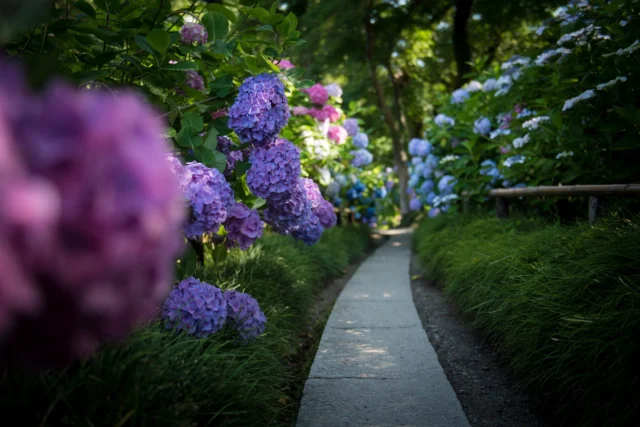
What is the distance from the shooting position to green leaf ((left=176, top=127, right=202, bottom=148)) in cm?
239

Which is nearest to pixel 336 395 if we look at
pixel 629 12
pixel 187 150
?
pixel 187 150

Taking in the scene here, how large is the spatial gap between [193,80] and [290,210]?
33.0 inches

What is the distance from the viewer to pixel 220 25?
8.44 feet

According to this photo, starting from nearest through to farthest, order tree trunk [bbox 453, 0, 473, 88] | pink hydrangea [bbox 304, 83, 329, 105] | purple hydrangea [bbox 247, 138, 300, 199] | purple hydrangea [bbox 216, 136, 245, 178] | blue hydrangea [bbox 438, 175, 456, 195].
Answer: purple hydrangea [bbox 247, 138, 300, 199], purple hydrangea [bbox 216, 136, 245, 178], pink hydrangea [bbox 304, 83, 329, 105], blue hydrangea [bbox 438, 175, 456, 195], tree trunk [bbox 453, 0, 473, 88]

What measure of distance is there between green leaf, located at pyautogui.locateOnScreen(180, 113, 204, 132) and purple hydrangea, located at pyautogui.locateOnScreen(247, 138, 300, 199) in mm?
363

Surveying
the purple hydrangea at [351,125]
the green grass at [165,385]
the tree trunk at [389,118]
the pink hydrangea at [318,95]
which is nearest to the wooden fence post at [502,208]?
the pink hydrangea at [318,95]

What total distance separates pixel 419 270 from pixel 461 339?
3187 mm

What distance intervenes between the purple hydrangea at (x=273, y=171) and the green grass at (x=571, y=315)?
4.46 feet

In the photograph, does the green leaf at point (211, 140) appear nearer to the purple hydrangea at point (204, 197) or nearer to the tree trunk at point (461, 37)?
the purple hydrangea at point (204, 197)

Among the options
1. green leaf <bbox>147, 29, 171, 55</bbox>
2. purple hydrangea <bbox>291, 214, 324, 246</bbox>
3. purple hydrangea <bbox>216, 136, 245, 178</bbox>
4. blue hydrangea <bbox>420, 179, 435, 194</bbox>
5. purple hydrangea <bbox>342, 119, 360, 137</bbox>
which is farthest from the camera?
blue hydrangea <bbox>420, 179, 435, 194</bbox>

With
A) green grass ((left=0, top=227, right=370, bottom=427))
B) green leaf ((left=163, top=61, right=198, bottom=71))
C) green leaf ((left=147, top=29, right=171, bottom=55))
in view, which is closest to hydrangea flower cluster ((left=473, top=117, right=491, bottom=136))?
green grass ((left=0, top=227, right=370, bottom=427))

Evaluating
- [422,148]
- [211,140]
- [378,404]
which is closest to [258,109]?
[211,140]

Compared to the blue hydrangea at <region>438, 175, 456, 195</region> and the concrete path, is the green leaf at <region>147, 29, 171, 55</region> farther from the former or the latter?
the blue hydrangea at <region>438, 175, 456, 195</region>

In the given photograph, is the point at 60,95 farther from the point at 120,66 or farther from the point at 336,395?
the point at 336,395
